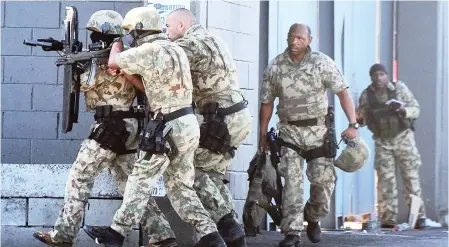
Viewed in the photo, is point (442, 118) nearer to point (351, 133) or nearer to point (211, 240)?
point (351, 133)

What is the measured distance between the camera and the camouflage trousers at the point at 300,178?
9461mm

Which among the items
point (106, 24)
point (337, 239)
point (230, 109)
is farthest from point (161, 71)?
point (337, 239)

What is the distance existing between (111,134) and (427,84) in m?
6.14

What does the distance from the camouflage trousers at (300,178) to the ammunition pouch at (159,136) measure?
1842mm

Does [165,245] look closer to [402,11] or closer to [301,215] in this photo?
[301,215]

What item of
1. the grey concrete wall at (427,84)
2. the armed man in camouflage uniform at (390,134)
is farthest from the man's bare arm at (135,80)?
the grey concrete wall at (427,84)

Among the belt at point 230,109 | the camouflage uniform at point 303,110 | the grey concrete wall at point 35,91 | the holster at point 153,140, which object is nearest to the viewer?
the holster at point 153,140

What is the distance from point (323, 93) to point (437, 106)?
397 cm

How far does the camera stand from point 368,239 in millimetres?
10375

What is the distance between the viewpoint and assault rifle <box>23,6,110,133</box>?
26.9ft

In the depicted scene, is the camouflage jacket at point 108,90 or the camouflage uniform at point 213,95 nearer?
the camouflage jacket at point 108,90

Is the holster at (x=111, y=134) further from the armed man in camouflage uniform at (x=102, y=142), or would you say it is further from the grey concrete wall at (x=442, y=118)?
the grey concrete wall at (x=442, y=118)

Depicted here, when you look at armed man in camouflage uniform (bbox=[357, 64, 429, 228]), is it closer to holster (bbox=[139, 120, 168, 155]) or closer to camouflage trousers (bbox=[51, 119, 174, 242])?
camouflage trousers (bbox=[51, 119, 174, 242])

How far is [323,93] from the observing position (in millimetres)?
9734
